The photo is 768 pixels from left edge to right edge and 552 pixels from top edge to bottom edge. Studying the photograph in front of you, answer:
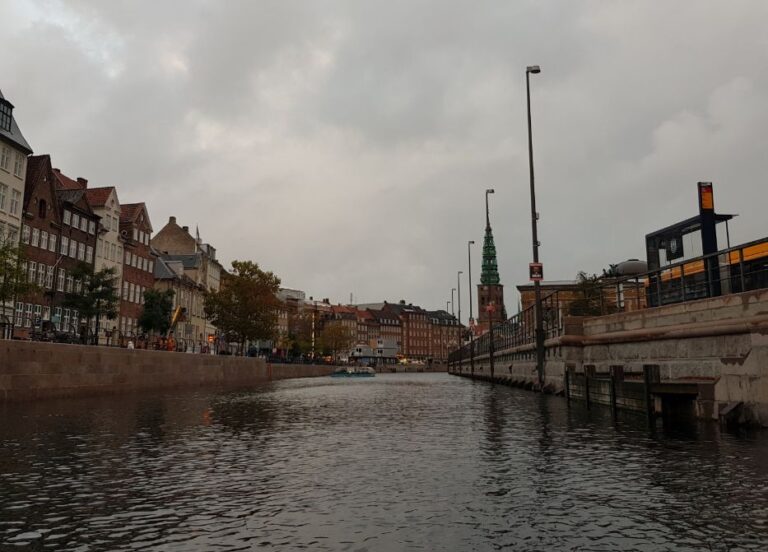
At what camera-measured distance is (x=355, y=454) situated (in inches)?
517

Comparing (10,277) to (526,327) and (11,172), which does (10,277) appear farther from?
(526,327)

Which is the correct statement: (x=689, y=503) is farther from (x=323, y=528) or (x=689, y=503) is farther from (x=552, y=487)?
(x=323, y=528)

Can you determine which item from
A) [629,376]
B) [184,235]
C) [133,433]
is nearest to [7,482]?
[133,433]

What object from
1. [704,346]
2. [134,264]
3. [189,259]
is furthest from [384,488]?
[189,259]

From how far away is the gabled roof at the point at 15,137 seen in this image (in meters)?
51.3

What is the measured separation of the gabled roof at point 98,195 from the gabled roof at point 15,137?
13057mm

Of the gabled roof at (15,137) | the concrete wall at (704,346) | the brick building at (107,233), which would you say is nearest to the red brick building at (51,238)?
the gabled roof at (15,137)

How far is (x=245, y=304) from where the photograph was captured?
284 feet

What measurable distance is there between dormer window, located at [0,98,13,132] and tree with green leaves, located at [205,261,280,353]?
124 ft

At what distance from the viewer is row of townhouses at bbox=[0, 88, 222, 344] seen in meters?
Answer: 51.1

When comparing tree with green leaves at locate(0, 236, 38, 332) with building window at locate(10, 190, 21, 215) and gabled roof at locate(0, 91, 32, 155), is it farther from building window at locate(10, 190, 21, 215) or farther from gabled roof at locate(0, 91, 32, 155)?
gabled roof at locate(0, 91, 32, 155)

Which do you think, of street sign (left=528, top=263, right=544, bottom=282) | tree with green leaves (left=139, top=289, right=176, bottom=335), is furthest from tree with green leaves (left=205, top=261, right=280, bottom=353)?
street sign (left=528, top=263, right=544, bottom=282)

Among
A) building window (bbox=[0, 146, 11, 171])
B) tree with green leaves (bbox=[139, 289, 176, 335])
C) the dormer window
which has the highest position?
the dormer window

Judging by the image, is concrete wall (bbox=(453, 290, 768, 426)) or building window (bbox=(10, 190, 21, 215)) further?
building window (bbox=(10, 190, 21, 215))
